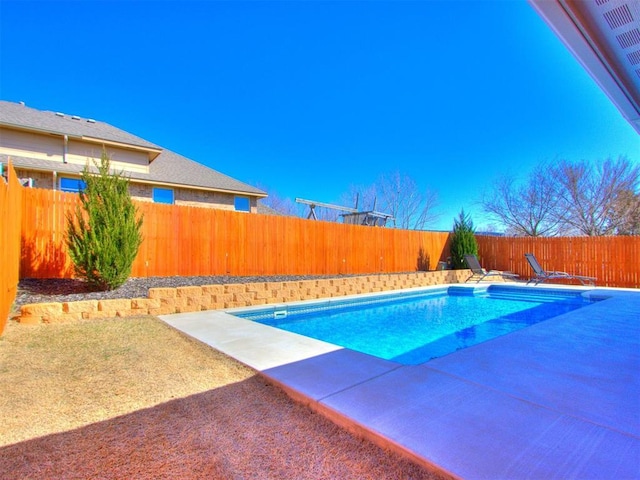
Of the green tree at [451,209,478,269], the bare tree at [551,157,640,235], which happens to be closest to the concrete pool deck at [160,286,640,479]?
the green tree at [451,209,478,269]

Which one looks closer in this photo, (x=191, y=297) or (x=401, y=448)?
(x=401, y=448)

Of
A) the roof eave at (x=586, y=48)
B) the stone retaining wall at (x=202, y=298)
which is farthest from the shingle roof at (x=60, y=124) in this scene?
the roof eave at (x=586, y=48)

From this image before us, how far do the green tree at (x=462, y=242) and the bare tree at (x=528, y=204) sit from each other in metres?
8.14

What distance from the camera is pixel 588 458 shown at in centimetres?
171

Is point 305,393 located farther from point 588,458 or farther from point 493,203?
point 493,203

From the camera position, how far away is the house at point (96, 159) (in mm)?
11008

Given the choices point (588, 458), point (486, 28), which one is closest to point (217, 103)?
point (486, 28)

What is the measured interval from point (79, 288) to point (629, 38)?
763cm

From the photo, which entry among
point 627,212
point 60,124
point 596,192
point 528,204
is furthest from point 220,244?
point 627,212

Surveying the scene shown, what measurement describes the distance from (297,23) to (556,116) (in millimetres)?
10388

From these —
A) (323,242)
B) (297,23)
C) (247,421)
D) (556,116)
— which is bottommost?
(247,421)

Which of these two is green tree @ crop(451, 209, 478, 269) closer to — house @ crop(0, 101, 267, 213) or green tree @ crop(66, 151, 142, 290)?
house @ crop(0, 101, 267, 213)

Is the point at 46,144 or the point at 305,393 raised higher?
the point at 46,144

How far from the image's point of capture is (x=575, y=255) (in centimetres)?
1209
